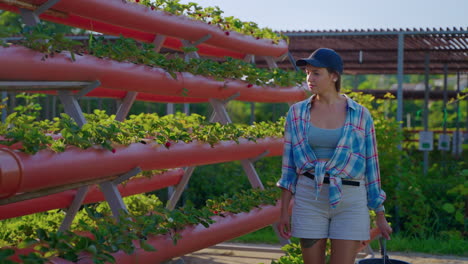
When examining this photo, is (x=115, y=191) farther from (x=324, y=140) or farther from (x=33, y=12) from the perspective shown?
(x=324, y=140)

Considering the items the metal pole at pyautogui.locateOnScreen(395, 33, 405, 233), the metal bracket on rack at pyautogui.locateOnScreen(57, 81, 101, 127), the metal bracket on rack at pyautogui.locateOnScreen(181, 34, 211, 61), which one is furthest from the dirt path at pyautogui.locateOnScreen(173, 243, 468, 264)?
the metal bracket on rack at pyautogui.locateOnScreen(57, 81, 101, 127)

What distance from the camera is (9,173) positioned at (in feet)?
10.5

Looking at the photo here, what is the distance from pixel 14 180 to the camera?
3.25m

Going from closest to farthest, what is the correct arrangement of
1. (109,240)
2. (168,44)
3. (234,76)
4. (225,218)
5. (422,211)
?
(109,240) < (225,218) < (234,76) < (168,44) < (422,211)

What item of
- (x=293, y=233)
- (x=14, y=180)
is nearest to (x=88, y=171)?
(x=14, y=180)

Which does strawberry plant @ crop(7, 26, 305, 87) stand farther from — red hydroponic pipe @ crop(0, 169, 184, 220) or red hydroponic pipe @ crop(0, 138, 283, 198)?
red hydroponic pipe @ crop(0, 169, 184, 220)

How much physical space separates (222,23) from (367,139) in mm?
3434

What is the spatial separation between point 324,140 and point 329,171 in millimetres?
176

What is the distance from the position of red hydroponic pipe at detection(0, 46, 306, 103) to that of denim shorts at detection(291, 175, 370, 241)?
5.40 feet

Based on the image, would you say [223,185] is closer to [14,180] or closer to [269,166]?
[269,166]

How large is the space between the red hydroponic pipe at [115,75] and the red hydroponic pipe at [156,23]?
0.46 metres

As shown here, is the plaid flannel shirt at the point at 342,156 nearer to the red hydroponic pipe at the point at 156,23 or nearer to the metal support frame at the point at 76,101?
the metal support frame at the point at 76,101

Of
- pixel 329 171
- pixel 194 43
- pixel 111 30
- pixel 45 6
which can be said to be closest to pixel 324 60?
pixel 329 171

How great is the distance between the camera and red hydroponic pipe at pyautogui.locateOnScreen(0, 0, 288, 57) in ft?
15.4
